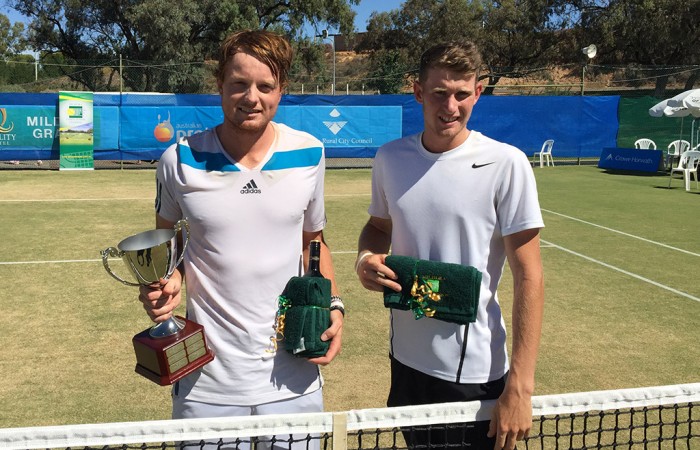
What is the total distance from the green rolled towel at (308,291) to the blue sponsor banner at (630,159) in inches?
773

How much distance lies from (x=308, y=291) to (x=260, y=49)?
2.72ft

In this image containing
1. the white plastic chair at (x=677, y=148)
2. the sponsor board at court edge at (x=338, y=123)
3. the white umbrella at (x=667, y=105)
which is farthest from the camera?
the white plastic chair at (x=677, y=148)

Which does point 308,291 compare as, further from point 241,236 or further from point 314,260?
point 241,236

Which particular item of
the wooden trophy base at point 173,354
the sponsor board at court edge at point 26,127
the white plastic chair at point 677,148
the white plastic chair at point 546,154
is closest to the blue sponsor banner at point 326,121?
the sponsor board at court edge at point 26,127

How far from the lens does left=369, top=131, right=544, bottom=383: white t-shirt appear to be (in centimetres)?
231

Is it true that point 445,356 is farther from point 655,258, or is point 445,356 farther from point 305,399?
point 655,258

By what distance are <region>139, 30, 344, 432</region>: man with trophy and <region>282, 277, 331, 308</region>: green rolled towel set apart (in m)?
0.06

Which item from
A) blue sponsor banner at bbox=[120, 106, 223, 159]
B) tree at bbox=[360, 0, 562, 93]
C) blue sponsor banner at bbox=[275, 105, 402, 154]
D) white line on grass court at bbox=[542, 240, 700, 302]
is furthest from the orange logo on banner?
tree at bbox=[360, 0, 562, 93]

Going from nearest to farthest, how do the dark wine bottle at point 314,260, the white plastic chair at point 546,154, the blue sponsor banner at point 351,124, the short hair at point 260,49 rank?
the short hair at point 260,49 → the dark wine bottle at point 314,260 → the blue sponsor banner at point 351,124 → the white plastic chair at point 546,154

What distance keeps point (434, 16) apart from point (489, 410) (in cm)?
5308

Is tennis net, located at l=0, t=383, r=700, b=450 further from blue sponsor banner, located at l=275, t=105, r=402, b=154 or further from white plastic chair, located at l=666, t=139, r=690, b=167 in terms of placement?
white plastic chair, located at l=666, t=139, r=690, b=167

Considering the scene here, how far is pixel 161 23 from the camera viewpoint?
1331 inches

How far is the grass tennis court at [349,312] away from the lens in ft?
15.5

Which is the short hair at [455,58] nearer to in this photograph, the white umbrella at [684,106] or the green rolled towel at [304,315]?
the green rolled towel at [304,315]
